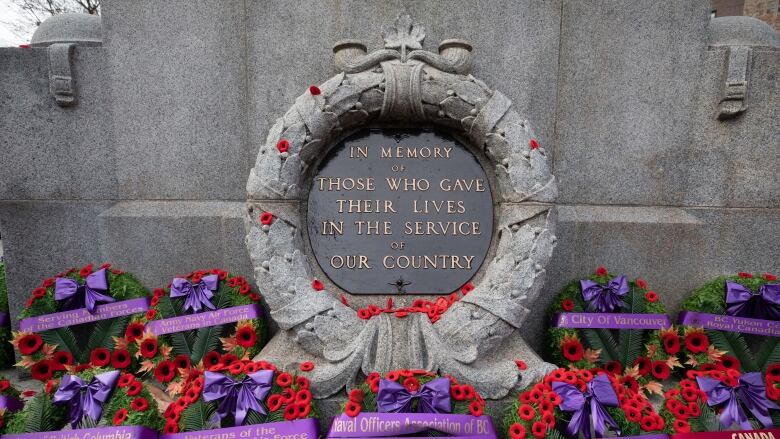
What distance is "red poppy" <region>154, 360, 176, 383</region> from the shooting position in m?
3.25

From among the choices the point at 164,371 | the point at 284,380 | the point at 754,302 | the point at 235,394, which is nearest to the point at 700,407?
the point at 754,302

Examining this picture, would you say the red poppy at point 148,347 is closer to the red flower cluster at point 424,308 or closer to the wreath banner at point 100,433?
the wreath banner at point 100,433

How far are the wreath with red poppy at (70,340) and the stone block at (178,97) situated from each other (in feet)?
3.08

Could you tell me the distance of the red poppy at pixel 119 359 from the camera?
3.39m

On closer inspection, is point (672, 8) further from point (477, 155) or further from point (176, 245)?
point (176, 245)

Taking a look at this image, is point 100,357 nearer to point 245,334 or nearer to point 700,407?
point 245,334

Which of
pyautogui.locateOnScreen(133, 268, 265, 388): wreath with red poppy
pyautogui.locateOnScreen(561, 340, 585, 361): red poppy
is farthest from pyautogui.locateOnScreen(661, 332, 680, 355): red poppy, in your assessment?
pyautogui.locateOnScreen(133, 268, 265, 388): wreath with red poppy

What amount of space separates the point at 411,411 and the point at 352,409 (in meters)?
0.36

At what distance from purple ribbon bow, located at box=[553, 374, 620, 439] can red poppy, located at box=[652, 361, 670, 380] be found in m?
1.10

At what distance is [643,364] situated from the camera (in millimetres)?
3389

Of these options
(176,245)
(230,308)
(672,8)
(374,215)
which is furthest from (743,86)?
(176,245)

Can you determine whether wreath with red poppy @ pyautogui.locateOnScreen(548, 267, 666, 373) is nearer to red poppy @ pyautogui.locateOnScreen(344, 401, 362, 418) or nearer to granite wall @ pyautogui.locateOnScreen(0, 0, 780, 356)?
granite wall @ pyautogui.locateOnScreen(0, 0, 780, 356)

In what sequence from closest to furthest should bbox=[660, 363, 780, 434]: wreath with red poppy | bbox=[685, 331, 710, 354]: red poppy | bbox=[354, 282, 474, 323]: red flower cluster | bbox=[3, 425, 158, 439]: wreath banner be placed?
bbox=[3, 425, 158, 439]: wreath banner → bbox=[660, 363, 780, 434]: wreath with red poppy → bbox=[354, 282, 474, 323]: red flower cluster → bbox=[685, 331, 710, 354]: red poppy

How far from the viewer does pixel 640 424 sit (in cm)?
246
